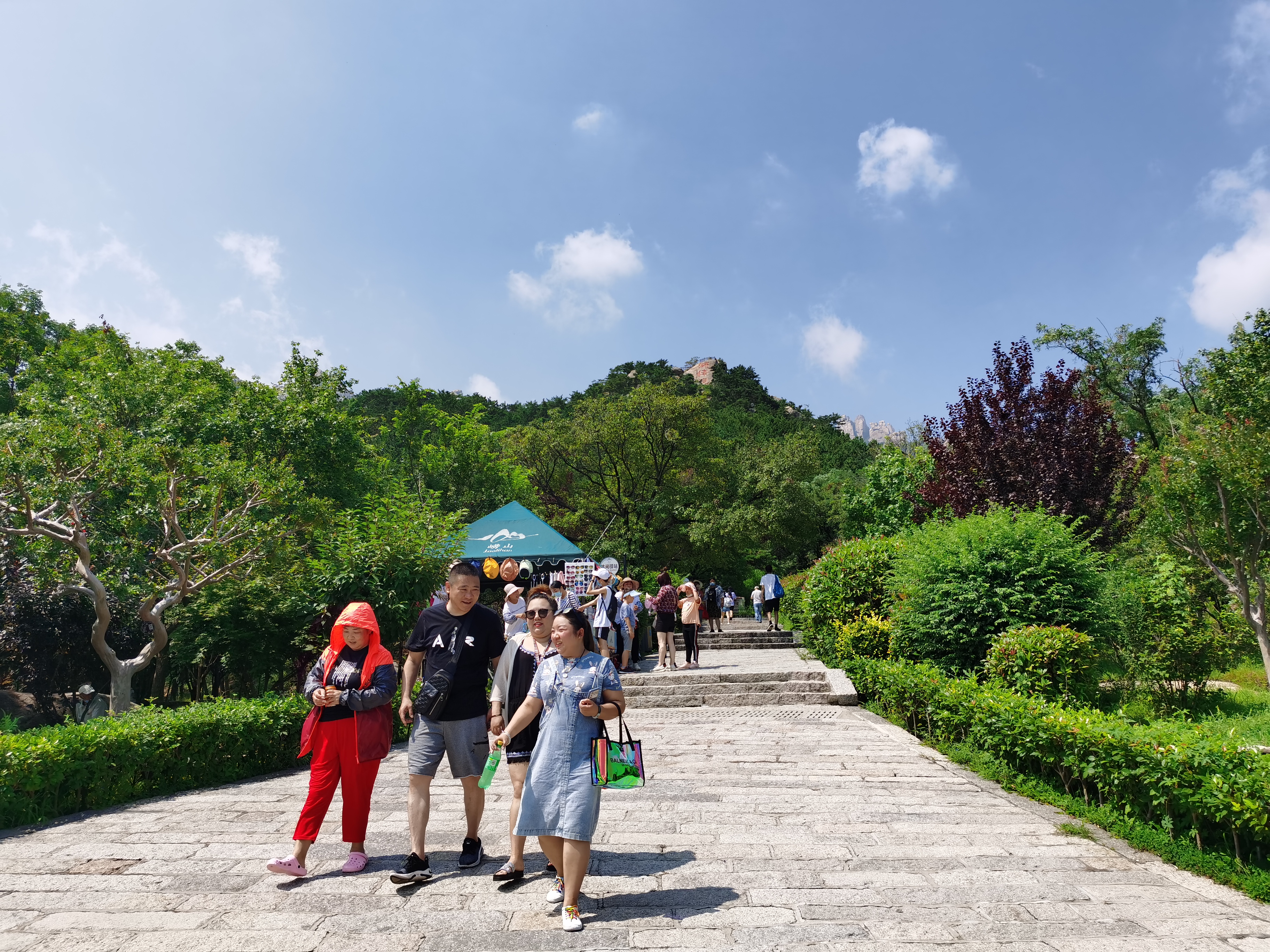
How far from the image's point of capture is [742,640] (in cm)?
1992

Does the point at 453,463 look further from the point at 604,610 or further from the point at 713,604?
the point at 604,610

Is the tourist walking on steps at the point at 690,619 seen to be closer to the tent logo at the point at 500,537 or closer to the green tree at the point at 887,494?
the tent logo at the point at 500,537

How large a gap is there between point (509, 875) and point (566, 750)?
2.92 ft

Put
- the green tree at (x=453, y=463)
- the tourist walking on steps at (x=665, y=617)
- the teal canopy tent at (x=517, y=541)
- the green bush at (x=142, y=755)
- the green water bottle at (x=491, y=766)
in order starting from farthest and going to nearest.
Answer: the green tree at (x=453, y=463)
the teal canopy tent at (x=517, y=541)
the tourist walking on steps at (x=665, y=617)
the green bush at (x=142, y=755)
the green water bottle at (x=491, y=766)

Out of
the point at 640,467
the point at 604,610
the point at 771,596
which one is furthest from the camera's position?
A: the point at 640,467

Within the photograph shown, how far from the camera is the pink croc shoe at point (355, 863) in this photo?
4.13 m

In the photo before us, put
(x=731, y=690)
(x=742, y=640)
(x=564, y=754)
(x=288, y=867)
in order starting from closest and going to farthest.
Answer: (x=564, y=754) < (x=288, y=867) < (x=731, y=690) < (x=742, y=640)

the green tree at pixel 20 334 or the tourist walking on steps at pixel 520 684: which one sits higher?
the green tree at pixel 20 334

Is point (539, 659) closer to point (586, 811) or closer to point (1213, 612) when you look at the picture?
point (586, 811)

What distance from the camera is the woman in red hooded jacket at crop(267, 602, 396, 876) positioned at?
4051 millimetres

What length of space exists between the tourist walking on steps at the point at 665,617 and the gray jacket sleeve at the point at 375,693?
8405 millimetres

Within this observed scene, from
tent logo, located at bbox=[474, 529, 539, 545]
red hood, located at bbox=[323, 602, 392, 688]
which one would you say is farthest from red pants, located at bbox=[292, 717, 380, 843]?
tent logo, located at bbox=[474, 529, 539, 545]

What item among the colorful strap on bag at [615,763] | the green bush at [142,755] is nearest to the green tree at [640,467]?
the green bush at [142,755]

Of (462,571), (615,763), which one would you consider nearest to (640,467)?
(462,571)
